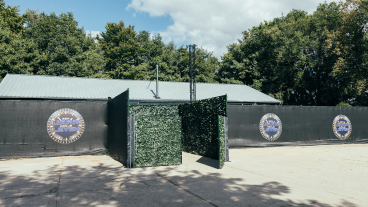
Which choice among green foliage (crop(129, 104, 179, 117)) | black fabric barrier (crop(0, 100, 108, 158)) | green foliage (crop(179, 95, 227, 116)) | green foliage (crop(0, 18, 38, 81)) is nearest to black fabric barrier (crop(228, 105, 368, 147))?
green foliage (crop(179, 95, 227, 116))

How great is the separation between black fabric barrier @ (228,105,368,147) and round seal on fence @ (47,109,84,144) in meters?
7.73

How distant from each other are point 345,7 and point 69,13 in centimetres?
4008

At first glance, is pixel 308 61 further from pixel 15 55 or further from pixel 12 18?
pixel 12 18

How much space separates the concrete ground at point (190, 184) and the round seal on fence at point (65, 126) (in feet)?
8.22

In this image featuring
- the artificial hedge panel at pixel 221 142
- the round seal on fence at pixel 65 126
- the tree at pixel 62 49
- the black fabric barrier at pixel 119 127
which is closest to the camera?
the artificial hedge panel at pixel 221 142

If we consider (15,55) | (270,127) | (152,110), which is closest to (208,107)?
(152,110)

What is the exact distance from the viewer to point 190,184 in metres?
6.10

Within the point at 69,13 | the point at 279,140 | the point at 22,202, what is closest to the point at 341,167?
the point at 279,140

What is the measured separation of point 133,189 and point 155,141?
3.06m

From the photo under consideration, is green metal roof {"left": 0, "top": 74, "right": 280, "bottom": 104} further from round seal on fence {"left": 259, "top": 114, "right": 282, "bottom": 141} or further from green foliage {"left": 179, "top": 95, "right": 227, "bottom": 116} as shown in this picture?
green foliage {"left": 179, "top": 95, "right": 227, "bottom": 116}

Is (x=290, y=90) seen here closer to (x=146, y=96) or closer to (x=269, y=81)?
(x=269, y=81)

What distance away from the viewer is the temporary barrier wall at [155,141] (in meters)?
8.41

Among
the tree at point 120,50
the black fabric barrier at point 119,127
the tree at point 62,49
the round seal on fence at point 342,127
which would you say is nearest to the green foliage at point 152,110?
the black fabric barrier at point 119,127

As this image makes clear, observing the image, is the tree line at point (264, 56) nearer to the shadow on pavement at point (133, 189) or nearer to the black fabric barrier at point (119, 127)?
the black fabric barrier at point (119, 127)
